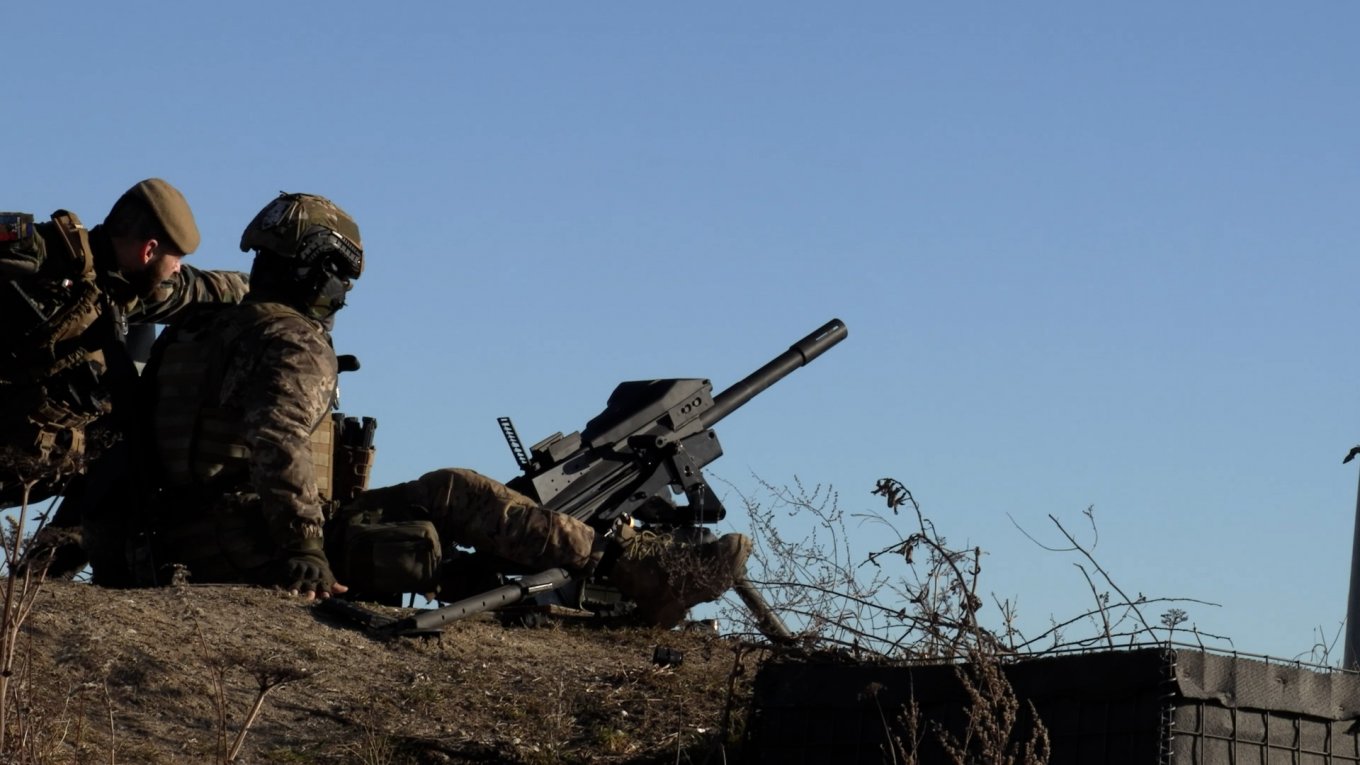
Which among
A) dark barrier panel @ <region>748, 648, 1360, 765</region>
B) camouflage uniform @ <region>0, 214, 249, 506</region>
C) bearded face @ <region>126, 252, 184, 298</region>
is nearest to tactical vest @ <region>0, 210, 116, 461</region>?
camouflage uniform @ <region>0, 214, 249, 506</region>

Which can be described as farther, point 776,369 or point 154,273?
point 776,369

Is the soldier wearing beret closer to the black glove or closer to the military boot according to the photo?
the black glove

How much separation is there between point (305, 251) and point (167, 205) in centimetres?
140

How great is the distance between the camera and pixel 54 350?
1064cm

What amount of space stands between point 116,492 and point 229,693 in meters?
2.53

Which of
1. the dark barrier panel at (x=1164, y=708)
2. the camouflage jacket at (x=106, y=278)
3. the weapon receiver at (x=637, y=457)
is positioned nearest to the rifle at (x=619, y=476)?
the weapon receiver at (x=637, y=457)

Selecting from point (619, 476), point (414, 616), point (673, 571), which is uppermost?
point (619, 476)

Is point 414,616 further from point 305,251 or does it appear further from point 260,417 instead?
point 305,251

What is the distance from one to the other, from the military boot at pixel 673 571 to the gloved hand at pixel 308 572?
5.01 ft

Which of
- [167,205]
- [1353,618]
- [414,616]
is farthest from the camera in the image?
[167,205]

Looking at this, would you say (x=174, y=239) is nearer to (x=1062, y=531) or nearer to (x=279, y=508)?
(x=279, y=508)

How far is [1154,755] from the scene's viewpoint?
529 centimetres

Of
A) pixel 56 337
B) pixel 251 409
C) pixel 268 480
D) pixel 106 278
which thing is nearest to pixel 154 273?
pixel 106 278

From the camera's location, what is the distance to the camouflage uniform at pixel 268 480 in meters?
8.55
